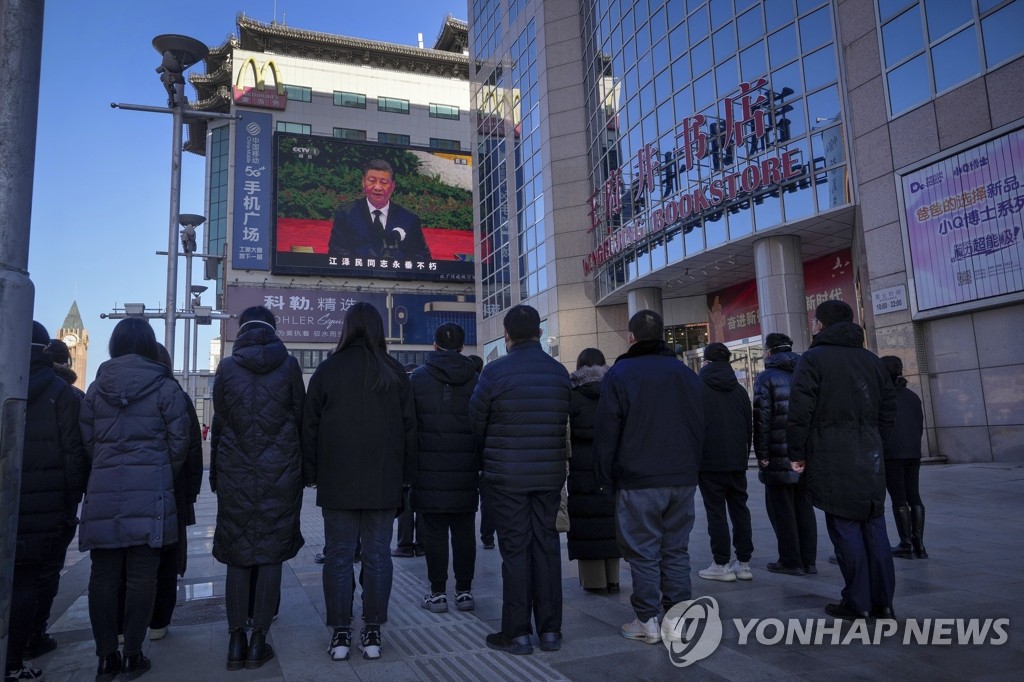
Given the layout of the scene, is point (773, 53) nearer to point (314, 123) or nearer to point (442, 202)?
point (442, 202)

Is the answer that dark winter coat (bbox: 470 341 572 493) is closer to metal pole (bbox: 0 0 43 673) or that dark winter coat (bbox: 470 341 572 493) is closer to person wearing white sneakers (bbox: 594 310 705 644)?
person wearing white sneakers (bbox: 594 310 705 644)

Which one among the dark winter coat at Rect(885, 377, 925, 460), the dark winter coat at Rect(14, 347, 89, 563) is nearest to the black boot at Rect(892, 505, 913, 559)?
the dark winter coat at Rect(885, 377, 925, 460)

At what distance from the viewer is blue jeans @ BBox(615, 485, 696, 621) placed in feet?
13.3

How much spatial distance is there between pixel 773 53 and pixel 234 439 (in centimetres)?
1828

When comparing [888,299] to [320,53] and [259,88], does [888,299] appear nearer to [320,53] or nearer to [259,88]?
[259,88]

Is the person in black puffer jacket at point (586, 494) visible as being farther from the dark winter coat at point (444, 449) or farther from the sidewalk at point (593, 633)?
the dark winter coat at point (444, 449)

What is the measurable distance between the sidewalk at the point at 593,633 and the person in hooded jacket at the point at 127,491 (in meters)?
0.31

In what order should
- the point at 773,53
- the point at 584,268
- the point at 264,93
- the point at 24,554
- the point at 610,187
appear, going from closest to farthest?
the point at 24,554
the point at 773,53
the point at 610,187
the point at 584,268
the point at 264,93

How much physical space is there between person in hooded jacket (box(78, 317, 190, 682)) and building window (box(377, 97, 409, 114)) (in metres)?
62.8

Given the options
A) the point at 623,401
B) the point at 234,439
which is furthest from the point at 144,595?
the point at 623,401

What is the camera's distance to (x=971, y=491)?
34.4 feet

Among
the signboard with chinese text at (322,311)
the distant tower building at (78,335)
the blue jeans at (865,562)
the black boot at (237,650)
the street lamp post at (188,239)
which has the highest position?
the distant tower building at (78,335)

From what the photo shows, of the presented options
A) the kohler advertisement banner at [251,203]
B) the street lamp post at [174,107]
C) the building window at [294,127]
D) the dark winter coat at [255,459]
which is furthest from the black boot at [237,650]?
the building window at [294,127]

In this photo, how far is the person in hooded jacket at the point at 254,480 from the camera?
3.84m
